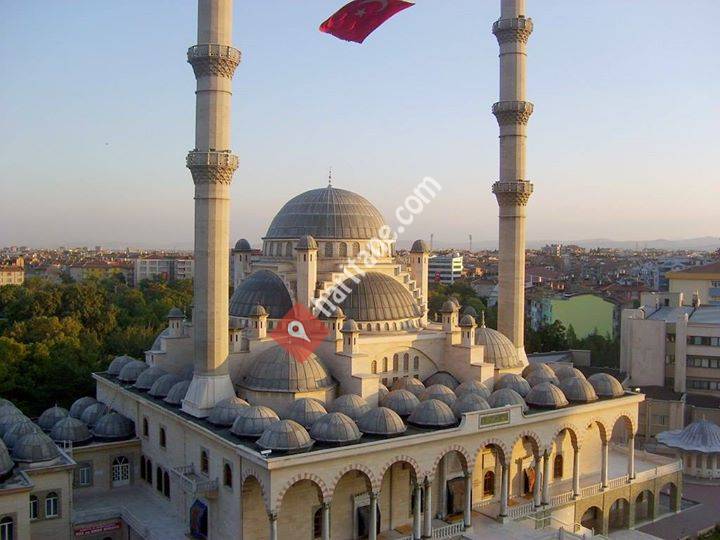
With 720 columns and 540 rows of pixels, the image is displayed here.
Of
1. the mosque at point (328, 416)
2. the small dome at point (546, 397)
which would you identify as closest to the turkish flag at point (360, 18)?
the mosque at point (328, 416)

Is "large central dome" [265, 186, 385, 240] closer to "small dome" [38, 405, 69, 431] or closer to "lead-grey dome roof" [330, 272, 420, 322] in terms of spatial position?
"lead-grey dome roof" [330, 272, 420, 322]

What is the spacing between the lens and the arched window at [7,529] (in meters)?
17.1

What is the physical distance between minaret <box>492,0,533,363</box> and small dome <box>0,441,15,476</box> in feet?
57.4

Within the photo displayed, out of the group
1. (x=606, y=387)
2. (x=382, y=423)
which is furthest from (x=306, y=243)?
(x=606, y=387)

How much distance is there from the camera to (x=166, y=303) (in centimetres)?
5809

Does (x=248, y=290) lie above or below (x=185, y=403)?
above

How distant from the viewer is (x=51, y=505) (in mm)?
18859

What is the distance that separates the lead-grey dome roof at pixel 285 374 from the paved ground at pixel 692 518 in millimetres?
11772

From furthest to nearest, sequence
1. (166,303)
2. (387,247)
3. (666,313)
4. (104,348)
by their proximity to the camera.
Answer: (166,303) < (104,348) < (666,313) < (387,247)

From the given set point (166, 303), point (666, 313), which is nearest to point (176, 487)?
point (666, 313)

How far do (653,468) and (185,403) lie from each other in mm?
15872

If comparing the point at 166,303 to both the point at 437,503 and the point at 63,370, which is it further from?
the point at 437,503

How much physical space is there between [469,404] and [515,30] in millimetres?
15236
